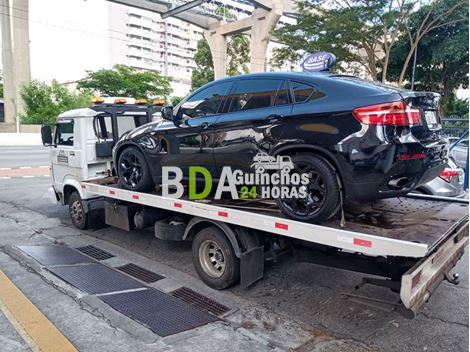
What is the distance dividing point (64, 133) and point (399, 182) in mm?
5791

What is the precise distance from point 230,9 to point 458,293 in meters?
35.2

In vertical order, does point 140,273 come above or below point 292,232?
below

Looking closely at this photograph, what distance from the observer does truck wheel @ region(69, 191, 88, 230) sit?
6.77 meters

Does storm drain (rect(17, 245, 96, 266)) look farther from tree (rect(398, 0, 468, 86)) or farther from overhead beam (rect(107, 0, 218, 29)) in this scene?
overhead beam (rect(107, 0, 218, 29))

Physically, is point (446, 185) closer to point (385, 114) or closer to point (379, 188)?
point (379, 188)

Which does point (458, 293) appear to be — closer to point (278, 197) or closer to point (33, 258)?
point (278, 197)

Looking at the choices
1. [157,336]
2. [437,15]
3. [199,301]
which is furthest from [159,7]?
[157,336]

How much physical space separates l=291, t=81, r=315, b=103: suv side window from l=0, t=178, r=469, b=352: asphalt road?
6.21 ft

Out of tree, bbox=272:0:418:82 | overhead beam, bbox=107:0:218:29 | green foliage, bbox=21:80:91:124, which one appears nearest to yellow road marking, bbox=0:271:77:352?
tree, bbox=272:0:418:82

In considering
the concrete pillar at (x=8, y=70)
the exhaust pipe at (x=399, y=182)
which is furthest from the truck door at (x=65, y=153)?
the concrete pillar at (x=8, y=70)

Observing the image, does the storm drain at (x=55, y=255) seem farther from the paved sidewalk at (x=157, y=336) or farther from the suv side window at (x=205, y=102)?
the suv side window at (x=205, y=102)

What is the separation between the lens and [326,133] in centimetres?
356

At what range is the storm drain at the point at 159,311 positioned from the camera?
3.63 metres

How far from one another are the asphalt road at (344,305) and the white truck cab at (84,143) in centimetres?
153
